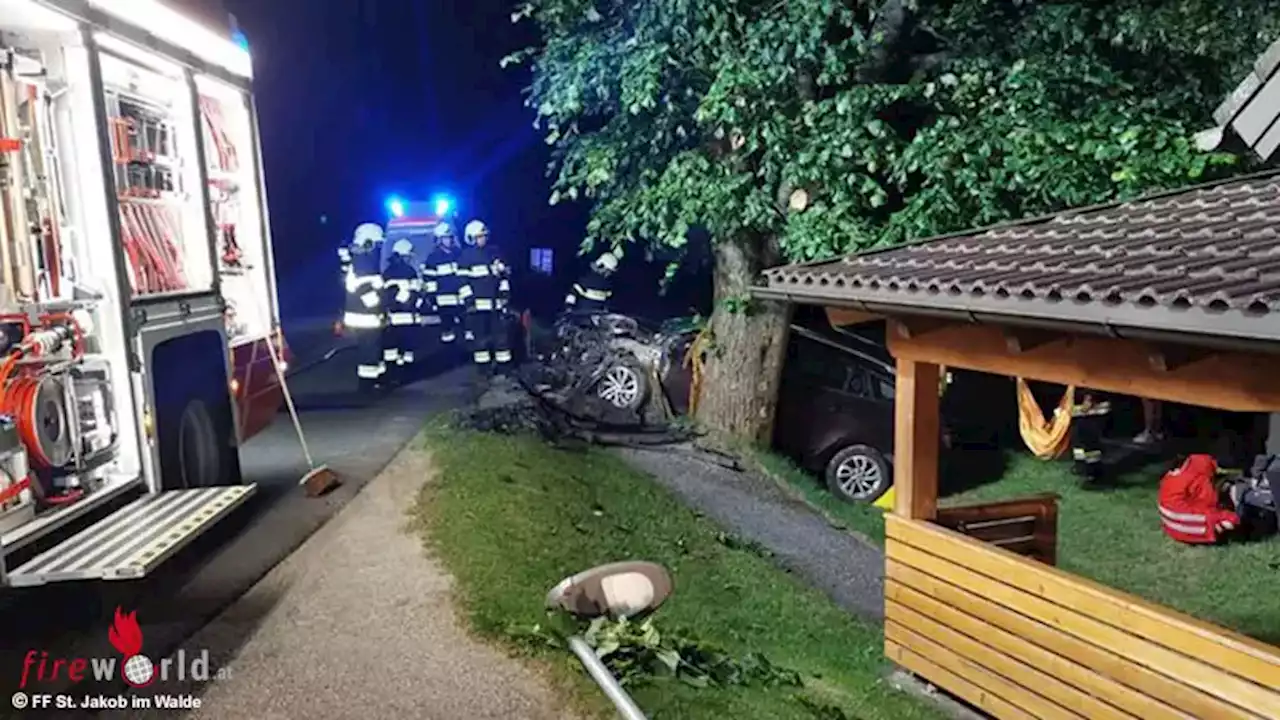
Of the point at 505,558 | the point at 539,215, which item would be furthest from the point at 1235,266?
the point at 539,215

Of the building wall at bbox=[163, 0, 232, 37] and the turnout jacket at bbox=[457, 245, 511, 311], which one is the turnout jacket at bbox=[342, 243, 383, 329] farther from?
the building wall at bbox=[163, 0, 232, 37]

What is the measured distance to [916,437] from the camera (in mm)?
5535

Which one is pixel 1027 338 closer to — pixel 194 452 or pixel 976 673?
pixel 976 673

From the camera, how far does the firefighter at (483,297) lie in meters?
13.6

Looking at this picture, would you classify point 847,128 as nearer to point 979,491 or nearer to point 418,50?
point 979,491

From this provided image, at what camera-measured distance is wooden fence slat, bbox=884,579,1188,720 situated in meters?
4.46

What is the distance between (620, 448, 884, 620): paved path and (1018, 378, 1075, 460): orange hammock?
2.20m

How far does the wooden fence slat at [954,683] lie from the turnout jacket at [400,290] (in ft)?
27.1

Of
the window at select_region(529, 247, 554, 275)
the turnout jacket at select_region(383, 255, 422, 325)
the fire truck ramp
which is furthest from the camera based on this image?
the window at select_region(529, 247, 554, 275)

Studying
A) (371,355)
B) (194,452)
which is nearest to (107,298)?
(194,452)

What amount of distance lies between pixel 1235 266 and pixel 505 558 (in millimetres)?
4126

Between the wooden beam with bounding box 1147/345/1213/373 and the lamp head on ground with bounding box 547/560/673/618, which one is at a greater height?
the wooden beam with bounding box 1147/345/1213/373

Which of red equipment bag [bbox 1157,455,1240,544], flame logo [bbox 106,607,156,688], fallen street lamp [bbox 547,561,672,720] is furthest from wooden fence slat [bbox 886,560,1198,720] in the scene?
red equipment bag [bbox 1157,455,1240,544]

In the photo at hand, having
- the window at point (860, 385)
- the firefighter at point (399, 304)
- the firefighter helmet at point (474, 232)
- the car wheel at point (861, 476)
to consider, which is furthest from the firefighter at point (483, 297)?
the car wheel at point (861, 476)
